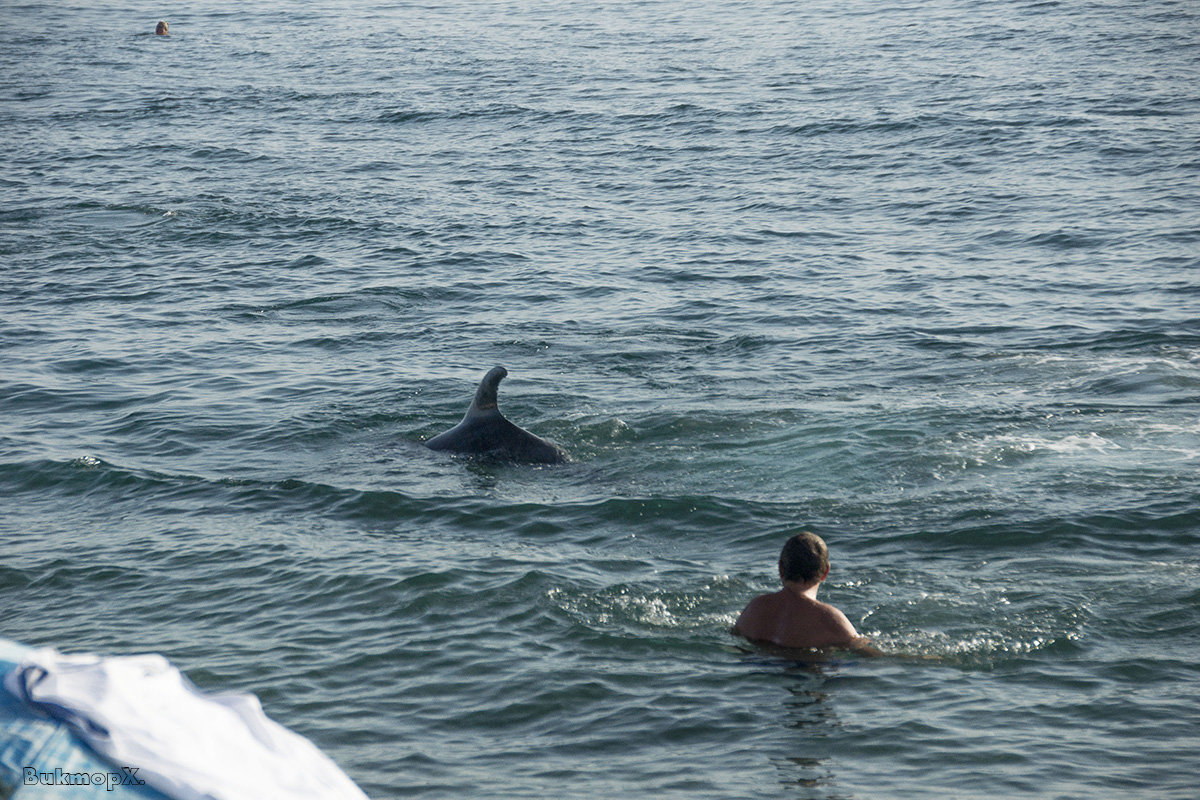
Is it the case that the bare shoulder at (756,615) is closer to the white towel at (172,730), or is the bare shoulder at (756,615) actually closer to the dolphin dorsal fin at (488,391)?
the dolphin dorsal fin at (488,391)

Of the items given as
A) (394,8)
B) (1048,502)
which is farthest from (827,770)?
(394,8)

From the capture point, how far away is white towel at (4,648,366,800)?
2.84 metres

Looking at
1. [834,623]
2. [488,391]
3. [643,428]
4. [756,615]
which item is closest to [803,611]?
[834,623]

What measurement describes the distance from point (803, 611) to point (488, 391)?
4.37 m

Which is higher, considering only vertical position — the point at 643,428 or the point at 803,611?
the point at 803,611

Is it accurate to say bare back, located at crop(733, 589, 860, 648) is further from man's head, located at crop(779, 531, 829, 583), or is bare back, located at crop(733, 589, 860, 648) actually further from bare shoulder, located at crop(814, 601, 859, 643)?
man's head, located at crop(779, 531, 829, 583)

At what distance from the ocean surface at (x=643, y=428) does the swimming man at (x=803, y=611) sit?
0.50 feet

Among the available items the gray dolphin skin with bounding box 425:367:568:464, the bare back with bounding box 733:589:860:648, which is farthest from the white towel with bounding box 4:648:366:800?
the gray dolphin skin with bounding box 425:367:568:464

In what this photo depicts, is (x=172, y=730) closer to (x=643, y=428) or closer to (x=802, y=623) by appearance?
(x=802, y=623)

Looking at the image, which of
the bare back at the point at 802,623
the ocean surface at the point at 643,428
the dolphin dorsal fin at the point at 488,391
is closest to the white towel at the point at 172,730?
the ocean surface at the point at 643,428

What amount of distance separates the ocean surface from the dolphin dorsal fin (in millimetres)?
631

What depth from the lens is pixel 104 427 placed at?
13305 mm

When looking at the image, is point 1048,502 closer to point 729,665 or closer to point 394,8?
point 729,665

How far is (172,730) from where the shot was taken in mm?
2943
